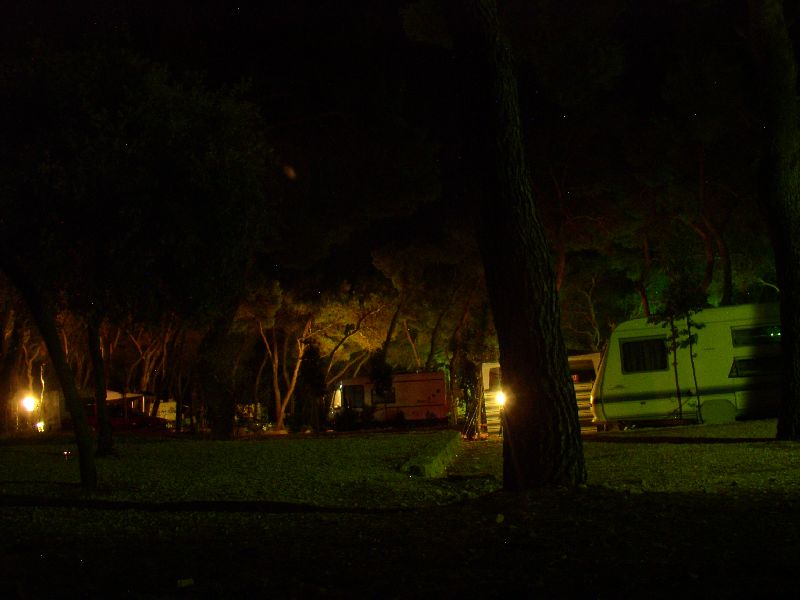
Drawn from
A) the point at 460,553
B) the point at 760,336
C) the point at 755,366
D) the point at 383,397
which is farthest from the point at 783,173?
the point at 383,397

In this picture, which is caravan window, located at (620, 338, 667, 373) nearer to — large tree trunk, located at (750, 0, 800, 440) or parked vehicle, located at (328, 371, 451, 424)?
large tree trunk, located at (750, 0, 800, 440)

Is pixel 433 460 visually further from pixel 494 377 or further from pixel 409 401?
pixel 409 401

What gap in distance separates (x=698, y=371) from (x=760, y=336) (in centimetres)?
160

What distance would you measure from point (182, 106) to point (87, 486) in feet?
17.7

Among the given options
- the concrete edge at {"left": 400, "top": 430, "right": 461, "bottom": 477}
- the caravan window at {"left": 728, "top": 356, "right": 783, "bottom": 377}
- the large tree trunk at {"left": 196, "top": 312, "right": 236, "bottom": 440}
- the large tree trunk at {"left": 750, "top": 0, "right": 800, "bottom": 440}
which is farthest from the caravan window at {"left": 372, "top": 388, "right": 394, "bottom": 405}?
the large tree trunk at {"left": 750, "top": 0, "right": 800, "bottom": 440}

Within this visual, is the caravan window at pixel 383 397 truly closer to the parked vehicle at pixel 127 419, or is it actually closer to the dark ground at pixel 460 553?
the parked vehicle at pixel 127 419

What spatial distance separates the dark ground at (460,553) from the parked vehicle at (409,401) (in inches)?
1100

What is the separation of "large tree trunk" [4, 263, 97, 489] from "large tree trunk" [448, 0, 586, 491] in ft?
17.4

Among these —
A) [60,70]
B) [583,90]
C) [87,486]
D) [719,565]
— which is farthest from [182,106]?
[583,90]

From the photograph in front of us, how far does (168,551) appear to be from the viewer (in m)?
6.35

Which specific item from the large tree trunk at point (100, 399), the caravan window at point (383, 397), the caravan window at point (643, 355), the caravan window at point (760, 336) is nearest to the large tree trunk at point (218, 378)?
the large tree trunk at point (100, 399)

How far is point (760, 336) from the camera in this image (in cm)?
2103

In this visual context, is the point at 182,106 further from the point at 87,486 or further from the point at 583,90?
the point at 583,90

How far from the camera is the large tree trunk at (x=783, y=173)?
563 inches
